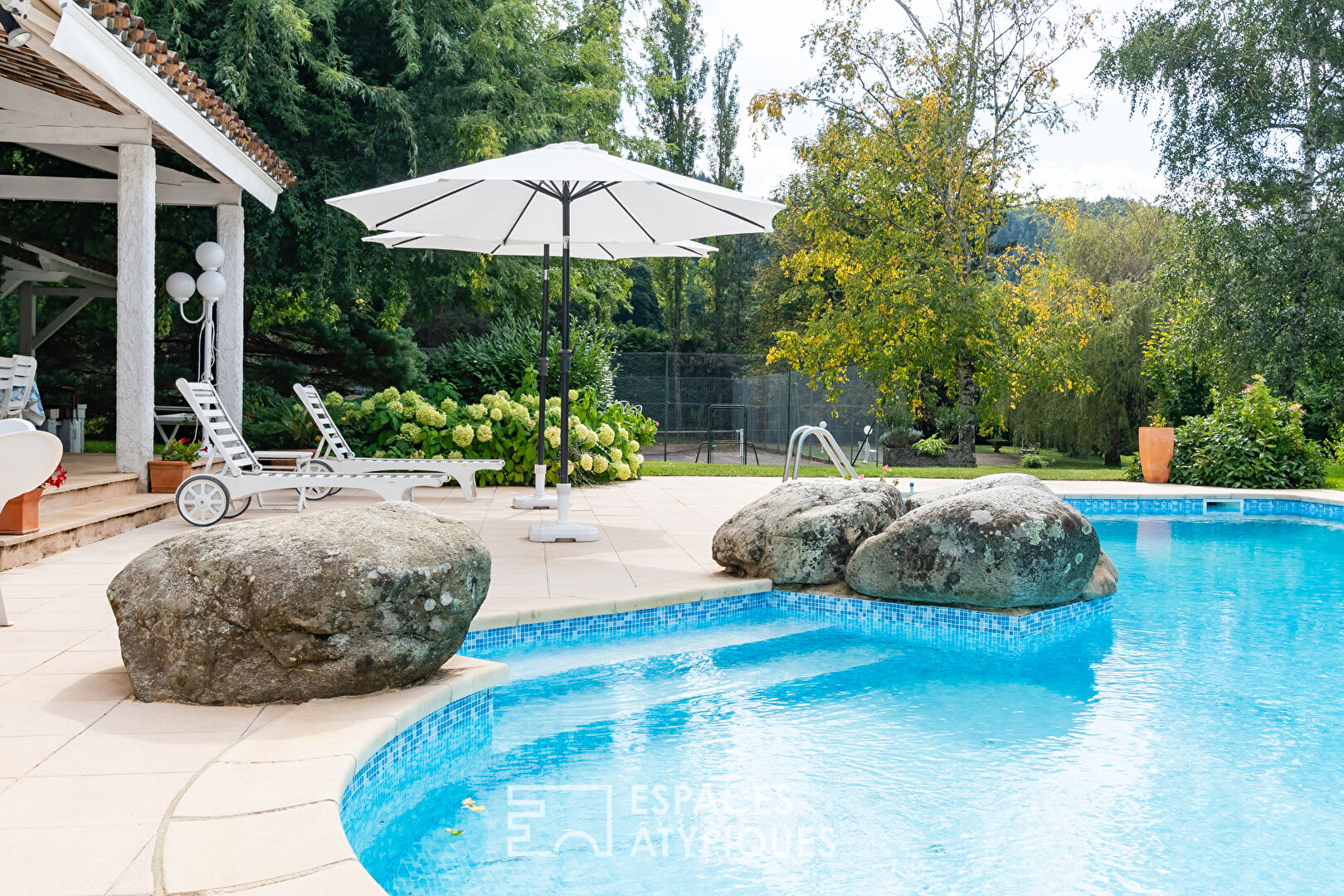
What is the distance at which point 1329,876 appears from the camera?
294 cm

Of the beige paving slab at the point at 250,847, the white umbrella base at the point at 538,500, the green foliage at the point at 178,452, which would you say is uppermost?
the green foliage at the point at 178,452

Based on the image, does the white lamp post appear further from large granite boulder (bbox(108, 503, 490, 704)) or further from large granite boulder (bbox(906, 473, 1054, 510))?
large granite boulder (bbox(108, 503, 490, 704))

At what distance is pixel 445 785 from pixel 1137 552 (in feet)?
23.7

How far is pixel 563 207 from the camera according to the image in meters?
7.35

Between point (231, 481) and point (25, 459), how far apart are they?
3.20 metres

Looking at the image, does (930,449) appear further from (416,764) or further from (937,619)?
(416,764)

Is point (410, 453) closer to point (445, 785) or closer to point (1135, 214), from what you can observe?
point (445, 785)

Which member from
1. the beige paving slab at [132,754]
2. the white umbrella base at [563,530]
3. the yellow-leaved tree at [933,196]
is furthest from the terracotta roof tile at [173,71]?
the yellow-leaved tree at [933,196]

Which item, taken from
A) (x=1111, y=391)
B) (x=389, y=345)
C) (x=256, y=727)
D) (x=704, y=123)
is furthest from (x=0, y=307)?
(x=704, y=123)

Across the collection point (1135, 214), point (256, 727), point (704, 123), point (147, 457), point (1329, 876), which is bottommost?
point (1329, 876)

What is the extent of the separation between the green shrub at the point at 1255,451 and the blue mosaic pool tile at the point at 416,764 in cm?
1189

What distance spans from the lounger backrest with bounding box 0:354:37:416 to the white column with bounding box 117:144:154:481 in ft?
2.29

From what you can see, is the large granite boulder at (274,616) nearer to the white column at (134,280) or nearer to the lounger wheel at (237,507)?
the lounger wheel at (237,507)

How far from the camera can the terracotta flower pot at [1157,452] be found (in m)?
13.5
